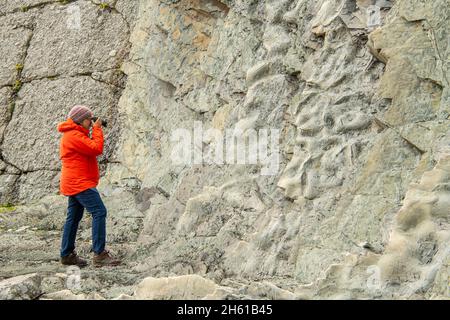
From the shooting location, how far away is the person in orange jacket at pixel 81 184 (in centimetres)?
586

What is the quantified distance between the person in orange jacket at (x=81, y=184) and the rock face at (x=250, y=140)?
0.32m

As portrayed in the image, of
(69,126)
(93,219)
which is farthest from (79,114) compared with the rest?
(93,219)

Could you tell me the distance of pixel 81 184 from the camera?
5.86 m

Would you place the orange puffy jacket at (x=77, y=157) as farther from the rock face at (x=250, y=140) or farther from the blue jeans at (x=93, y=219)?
the rock face at (x=250, y=140)

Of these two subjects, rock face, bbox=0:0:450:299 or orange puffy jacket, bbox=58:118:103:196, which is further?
orange puffy jacket, bbox=58:118:103:196

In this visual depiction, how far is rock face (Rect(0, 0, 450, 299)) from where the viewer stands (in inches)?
167

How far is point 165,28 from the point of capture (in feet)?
23.6

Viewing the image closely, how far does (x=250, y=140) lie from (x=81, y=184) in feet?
4.78

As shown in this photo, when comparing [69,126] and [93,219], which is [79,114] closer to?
[69,126]

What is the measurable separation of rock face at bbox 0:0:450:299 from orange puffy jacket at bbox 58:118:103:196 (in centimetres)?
74

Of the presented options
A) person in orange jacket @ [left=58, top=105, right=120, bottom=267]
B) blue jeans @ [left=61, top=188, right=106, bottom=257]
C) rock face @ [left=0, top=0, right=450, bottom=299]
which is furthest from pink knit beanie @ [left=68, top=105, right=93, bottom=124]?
rock face @ [left=0, top=0, right=450, bottom=299]

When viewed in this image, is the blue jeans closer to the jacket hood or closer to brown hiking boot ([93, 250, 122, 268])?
brown hiking boot ([93, 250, 122, 268])
